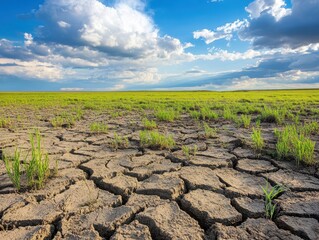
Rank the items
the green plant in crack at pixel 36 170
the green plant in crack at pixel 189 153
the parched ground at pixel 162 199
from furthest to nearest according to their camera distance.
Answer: the green plant in crack at pixel 189 153
the green plant in crack at pixel 36 170
the parched ground at pixel 162 199

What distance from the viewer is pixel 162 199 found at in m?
2.16

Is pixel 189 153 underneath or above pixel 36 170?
underneath

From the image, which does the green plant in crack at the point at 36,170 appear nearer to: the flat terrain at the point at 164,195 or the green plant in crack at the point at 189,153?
the flat terrain at the point at 164,195

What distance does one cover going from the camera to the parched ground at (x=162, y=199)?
1725 millimetres

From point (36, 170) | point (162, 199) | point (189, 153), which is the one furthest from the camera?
point (189, 153)

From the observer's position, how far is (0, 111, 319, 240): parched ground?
1725 mm

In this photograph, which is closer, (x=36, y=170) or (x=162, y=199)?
Result: (x=162, y=199)

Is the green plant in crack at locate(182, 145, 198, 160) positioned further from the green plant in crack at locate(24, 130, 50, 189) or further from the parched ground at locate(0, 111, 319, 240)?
the green plant in crack at locate(24, 130, 50, 189)

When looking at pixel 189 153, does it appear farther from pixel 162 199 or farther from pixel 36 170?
pixel 36 170

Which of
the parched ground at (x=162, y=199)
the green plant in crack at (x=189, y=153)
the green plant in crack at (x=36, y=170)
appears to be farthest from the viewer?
the green plant in crack at (x=189, y=153)

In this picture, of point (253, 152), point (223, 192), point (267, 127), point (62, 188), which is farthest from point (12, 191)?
point (267, 127)

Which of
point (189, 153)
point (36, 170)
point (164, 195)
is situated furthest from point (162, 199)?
point (189, 153)

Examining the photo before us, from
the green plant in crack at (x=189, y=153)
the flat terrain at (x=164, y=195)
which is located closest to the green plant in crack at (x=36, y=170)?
the flat terrain at (x=164, y=195)

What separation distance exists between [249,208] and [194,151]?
140cm
